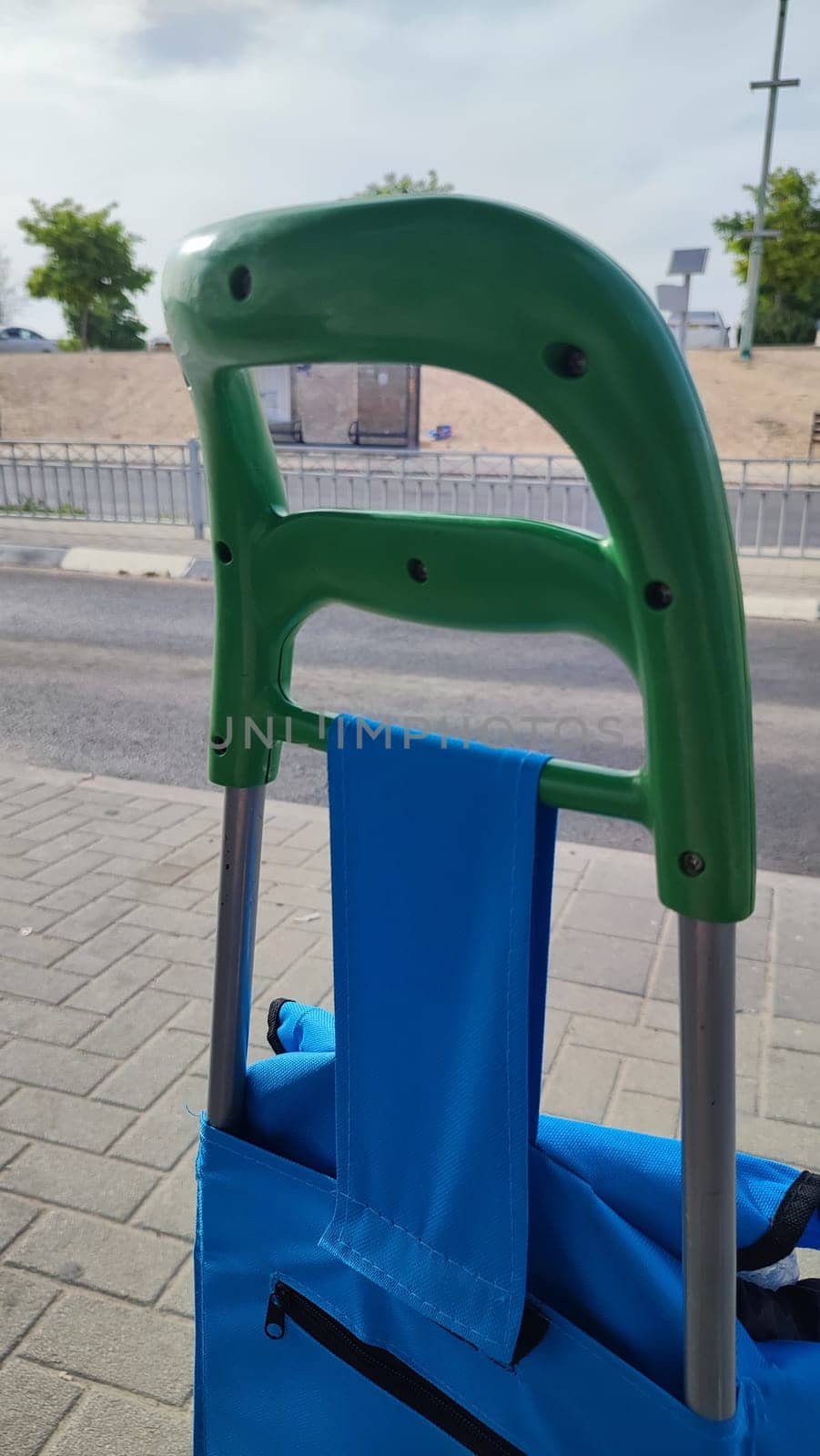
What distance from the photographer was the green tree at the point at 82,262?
166 feet

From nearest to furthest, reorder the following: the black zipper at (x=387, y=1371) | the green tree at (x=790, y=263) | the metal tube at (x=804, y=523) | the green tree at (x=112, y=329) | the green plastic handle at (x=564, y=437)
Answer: the green plastic handle at (x=564, y=437), the black zipper at (x=387, y=1371), the metal tube at (x=804, y=523), the green tree at (x=790, y=263), the green tree at (x=112, y=329)

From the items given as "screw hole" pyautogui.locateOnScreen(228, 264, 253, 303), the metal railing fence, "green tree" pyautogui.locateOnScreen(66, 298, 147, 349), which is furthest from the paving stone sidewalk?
"green tree" pyautogui.locateOnScreen(66, 298, 147, 349)

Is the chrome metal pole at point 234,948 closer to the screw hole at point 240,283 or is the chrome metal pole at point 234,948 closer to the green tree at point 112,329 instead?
the screw hole at point 240,283

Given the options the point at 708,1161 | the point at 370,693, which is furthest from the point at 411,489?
the point at 708,1161

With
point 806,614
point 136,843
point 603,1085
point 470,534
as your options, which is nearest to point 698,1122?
point 470,534

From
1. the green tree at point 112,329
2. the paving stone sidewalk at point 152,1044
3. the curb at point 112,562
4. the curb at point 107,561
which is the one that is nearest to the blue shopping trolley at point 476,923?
the paving stone sidewalk at point 152,1044

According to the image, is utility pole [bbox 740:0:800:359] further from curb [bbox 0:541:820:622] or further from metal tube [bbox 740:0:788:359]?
curb [bbox 0:541:820:622]

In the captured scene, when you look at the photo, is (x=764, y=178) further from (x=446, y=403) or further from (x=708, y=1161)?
(x=708, y=1161)

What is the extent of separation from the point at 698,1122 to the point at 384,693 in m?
5.72

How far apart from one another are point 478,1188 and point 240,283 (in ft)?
2.60

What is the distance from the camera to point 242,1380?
1314mm

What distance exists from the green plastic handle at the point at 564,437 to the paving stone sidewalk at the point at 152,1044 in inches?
53.5

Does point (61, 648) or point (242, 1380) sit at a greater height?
point (242, 1380)

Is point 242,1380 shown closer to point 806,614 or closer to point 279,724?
point 279,724
